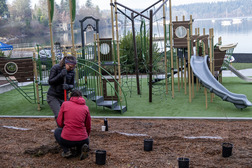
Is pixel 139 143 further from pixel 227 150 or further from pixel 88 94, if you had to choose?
pixel 88 94

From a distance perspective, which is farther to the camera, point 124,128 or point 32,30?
point 32,30

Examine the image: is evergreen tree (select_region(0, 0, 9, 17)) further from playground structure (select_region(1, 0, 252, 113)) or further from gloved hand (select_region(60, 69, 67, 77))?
gloved hand (select_region(60, 69, 67, 77))

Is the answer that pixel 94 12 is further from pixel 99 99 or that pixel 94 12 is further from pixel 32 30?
pixel 99 99

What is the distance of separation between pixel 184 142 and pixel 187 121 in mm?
1740

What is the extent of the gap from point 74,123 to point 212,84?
5334 mm

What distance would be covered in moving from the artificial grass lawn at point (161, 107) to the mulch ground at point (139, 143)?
921 mm

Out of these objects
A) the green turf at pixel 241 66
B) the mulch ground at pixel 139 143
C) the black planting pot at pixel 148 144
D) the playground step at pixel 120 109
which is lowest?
the mulch ground at pixel 139 143

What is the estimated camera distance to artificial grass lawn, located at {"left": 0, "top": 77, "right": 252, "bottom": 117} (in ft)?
29.4

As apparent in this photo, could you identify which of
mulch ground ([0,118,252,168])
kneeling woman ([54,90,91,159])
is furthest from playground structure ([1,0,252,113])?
kneeling woman ([54,90,91,159])

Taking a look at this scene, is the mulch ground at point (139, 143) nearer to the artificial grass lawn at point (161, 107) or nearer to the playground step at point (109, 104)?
the playground step at point (109, 104)

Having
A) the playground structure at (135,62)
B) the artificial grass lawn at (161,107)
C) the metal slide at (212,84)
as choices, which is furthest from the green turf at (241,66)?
the metal slide at (212,84)

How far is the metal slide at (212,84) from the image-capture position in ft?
29.3

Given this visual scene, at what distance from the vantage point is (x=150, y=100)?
10406 mm

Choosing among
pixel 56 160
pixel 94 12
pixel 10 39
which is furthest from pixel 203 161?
pixel 94 12
